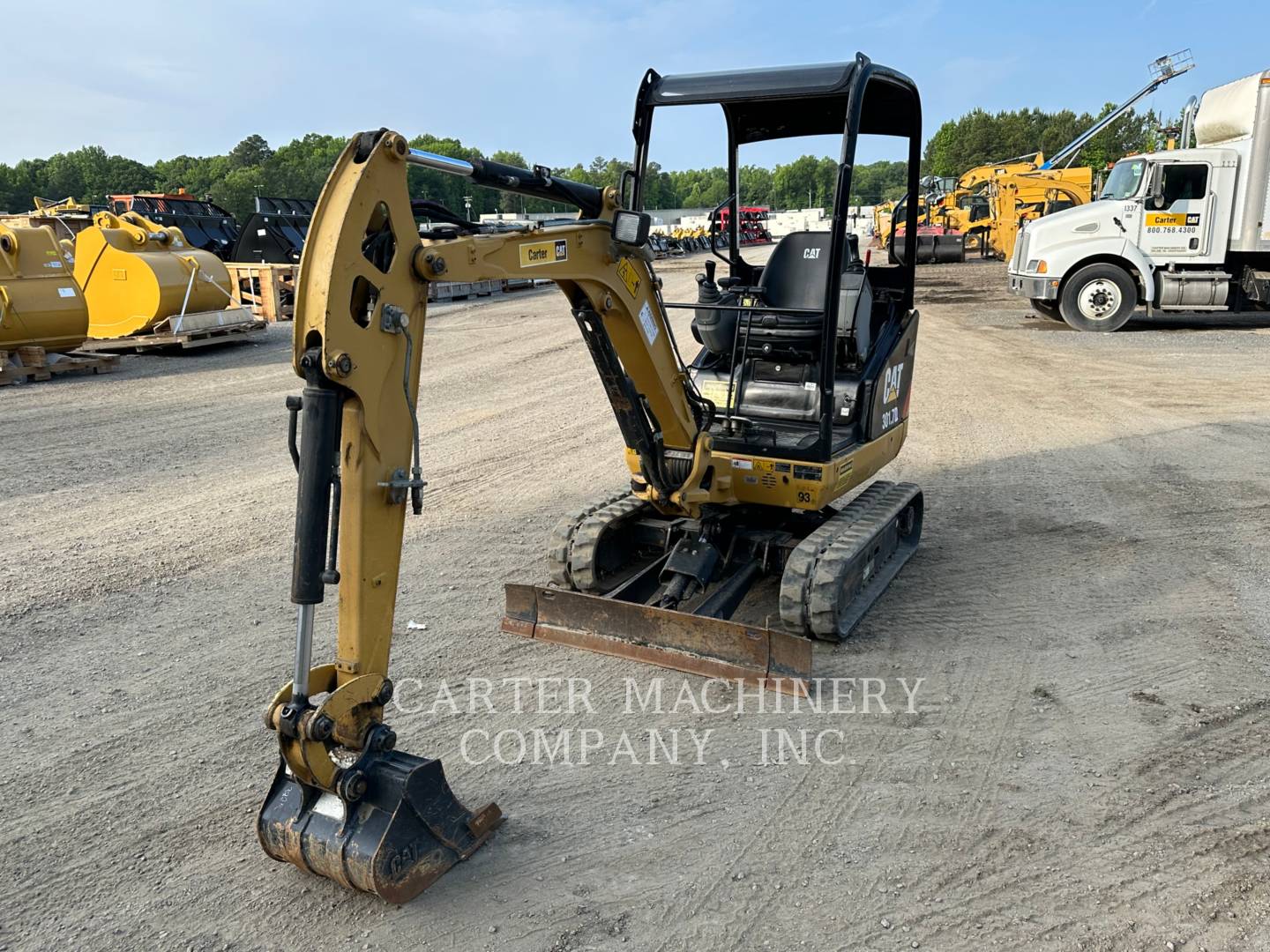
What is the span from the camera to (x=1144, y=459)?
8430 mm

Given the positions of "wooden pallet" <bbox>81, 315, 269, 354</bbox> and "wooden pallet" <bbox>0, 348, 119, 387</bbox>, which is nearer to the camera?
"wooden pallet" <bbox>0, 348, 119, 387</bbox>

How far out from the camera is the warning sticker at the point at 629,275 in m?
4.33

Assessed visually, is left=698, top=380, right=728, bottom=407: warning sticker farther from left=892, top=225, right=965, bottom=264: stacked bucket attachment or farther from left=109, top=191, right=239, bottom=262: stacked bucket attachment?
left=892, top=225, right=965, bottom=264: stacked bucket attachment

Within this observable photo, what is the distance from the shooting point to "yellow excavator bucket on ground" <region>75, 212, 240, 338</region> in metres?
14.7

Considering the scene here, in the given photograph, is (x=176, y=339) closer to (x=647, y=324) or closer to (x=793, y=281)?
(x=793, y=281)

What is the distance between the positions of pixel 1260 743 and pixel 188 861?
4.22 meters

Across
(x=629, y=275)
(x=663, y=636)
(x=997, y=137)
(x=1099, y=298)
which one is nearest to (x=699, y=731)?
(x=663, y=636)

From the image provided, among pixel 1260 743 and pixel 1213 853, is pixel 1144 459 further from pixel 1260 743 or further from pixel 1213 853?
pixel 1213 853

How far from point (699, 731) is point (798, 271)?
285cm

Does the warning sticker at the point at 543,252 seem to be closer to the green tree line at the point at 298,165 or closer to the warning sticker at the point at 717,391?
the warning sticker at the point at 717,391

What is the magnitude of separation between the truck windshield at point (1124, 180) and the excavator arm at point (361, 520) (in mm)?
15380

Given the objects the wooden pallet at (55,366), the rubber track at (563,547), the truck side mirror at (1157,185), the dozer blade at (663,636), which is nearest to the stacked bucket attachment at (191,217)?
the wooden pallet at (55,366)

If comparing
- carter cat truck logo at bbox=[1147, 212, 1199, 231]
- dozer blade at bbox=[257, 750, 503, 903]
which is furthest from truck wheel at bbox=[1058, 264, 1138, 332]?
dozer blade at bbox=[257, 750, 503, 903]

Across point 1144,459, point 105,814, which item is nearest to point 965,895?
point 105,814
